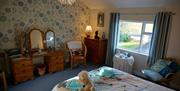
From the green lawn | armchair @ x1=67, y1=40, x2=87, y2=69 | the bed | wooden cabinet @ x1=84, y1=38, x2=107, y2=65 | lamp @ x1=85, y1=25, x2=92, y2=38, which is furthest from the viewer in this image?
lamp @ x1=85, y1=25, x2=92, y2=38

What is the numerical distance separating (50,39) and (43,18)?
24.6 inches

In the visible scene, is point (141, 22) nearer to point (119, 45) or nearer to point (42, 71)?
point (119, 45)

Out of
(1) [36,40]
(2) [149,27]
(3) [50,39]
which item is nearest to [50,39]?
(3) [50,39]

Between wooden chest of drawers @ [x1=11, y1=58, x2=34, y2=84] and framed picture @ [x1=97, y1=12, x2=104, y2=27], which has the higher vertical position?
framed picture @ [x1=97, y1=12, x2=104, y2=27]

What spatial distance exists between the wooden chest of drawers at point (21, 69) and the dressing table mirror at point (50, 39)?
80 centimetres

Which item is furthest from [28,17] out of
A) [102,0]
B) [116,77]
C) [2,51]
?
[116,77]

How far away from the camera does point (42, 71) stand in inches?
141

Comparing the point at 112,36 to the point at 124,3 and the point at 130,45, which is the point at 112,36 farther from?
the point at 124,3

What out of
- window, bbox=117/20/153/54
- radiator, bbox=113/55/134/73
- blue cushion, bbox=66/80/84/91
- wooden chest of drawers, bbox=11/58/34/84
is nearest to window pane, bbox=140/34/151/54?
window, bbox=117/20/153/54

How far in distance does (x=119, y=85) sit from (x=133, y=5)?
238 cm

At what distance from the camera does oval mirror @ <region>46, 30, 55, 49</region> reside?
3836mm

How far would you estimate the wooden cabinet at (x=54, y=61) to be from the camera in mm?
3678

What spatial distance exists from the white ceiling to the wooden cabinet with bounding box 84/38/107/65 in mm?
1132

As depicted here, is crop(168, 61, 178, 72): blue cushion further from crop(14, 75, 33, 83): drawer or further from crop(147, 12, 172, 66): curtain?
crop(14, 75, 33, 83): drawer
